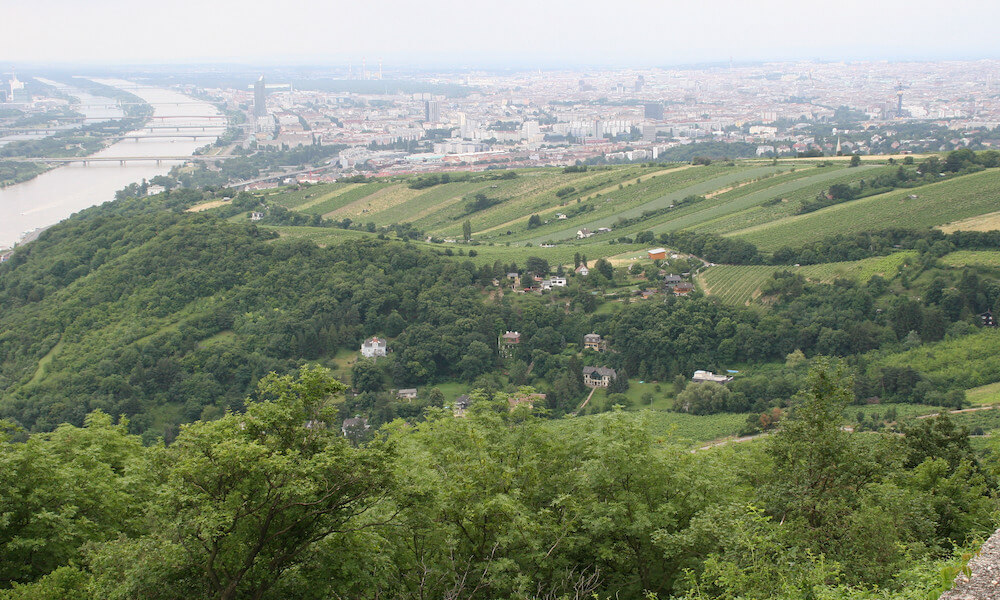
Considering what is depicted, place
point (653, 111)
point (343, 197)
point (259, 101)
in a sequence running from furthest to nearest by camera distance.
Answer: point (259, 101), point (653, 111), point (343, 197)

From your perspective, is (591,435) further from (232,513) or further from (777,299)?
(777,299)

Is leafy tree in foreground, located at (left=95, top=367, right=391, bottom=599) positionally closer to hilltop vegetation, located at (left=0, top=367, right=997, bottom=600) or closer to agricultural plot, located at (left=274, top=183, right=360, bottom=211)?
hilltop vegetation, located at (left=0, top=367, right=997, bottom=600)

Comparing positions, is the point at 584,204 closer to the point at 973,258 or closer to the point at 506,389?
the point at 973,258

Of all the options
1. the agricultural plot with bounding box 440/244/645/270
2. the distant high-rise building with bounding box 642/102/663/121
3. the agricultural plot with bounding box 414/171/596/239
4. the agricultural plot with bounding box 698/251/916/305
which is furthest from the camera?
the distant high-rise building with bounding box 642/102/663/121

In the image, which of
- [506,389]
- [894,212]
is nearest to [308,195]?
[506,389]

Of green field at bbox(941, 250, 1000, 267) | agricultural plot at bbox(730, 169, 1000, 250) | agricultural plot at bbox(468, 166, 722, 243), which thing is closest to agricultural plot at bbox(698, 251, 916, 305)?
green field at bbox(941, 250, 1000, 267)

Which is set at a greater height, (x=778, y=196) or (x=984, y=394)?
(x=778, y=196)
